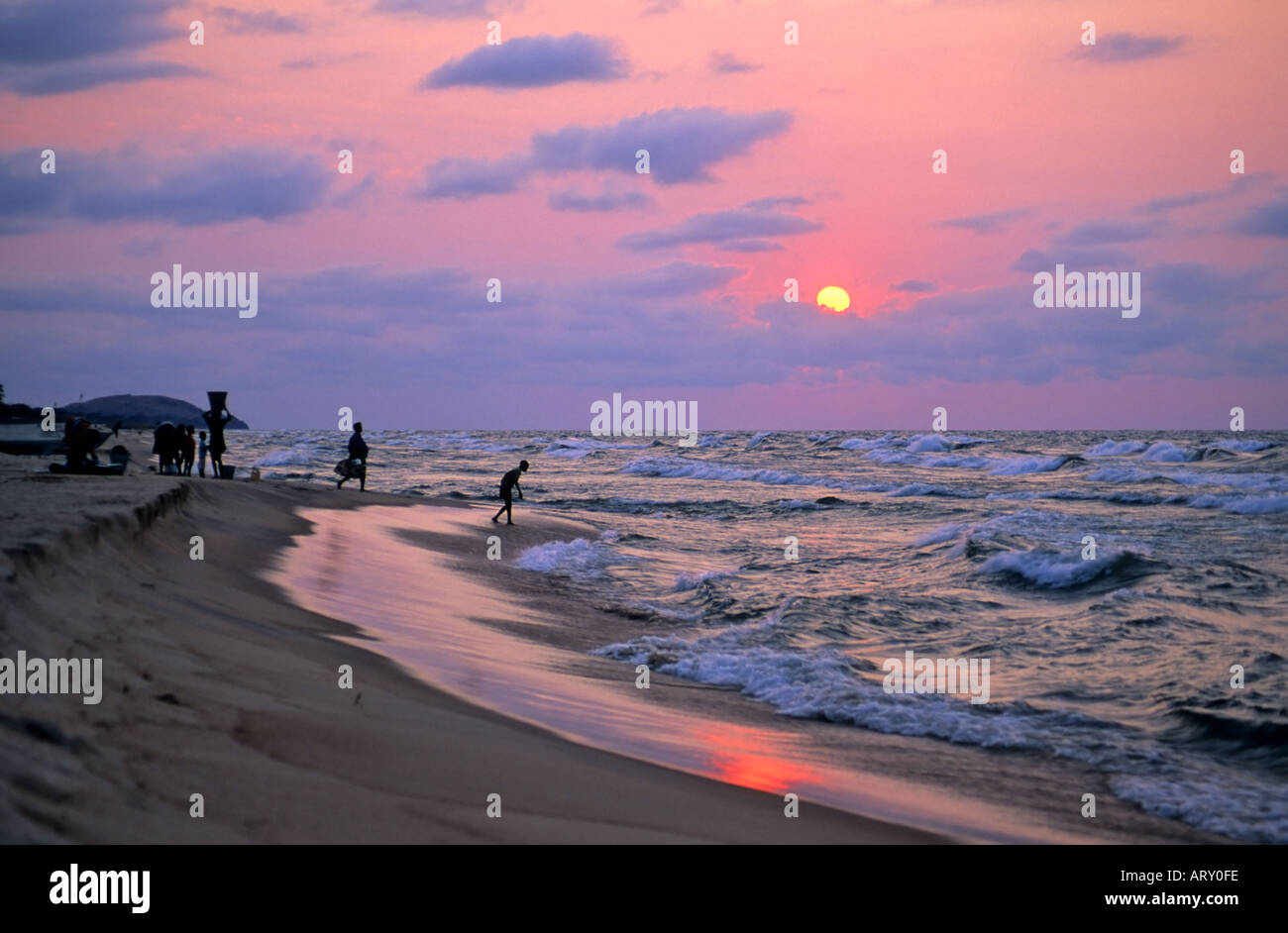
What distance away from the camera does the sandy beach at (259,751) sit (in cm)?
405

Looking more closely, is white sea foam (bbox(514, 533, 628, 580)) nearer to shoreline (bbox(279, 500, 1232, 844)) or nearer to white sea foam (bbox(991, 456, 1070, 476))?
shoreline (bbox(279, 500, 1232, 844))

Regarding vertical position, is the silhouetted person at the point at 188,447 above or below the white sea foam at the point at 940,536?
above

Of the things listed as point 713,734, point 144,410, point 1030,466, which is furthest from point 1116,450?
point 144,410

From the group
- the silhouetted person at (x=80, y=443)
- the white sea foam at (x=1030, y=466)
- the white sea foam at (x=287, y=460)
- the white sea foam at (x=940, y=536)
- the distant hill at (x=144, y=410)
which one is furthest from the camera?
the distant hill at (x=144, y=410)

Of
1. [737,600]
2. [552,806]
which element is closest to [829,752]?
[552,806]

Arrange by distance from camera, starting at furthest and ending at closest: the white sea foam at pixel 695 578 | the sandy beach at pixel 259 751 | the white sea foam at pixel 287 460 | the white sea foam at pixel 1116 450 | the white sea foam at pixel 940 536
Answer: the white sea foam at pixel 1116 450
the white sea foam at pixel 287 460
the white sea foam at pixel 940 536
the white sea foam at pixel 695 578
the sandy beach at pixel 259 751

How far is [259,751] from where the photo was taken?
5.05 meters

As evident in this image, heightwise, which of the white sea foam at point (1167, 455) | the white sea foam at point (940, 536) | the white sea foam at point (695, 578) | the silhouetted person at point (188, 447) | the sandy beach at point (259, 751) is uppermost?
the silhouetted person at point (188, 447)

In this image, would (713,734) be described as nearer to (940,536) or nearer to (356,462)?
(940,536)

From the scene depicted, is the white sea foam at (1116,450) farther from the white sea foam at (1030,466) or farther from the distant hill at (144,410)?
the distant hill at (144,410)

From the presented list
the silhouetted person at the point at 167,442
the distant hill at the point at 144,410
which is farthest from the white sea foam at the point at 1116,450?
the distant hill at the point at 144,410

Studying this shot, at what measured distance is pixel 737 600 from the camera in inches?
625

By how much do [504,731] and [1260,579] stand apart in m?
15.6
